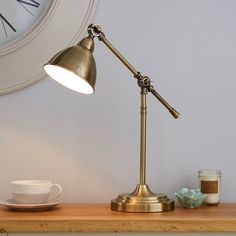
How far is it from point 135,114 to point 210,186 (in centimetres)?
31

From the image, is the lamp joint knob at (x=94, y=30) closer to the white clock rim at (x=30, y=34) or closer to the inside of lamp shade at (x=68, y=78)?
the inside of lamp shade at (x=68, y=78)

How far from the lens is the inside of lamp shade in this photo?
1304mm

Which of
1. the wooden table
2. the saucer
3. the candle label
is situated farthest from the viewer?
the candle label

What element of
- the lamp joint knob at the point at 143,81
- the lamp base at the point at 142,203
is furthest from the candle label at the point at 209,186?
the lamp joint knob at the point at 143,81

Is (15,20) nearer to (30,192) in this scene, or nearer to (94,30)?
(94,30)

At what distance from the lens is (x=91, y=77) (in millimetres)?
1210

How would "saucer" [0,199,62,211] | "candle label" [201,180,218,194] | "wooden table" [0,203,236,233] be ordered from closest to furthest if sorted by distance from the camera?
"wooden table" [0,203,236,233] < "saucer" [0,199,62,211] < "candle label" [201,180,218,194]

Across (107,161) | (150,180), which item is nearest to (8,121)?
(107,161)

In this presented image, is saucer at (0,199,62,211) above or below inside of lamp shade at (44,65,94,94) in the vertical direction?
below

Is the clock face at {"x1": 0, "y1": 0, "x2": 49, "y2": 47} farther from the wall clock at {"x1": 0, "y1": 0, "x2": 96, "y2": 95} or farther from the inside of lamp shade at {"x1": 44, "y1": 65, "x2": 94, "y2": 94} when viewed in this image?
the inside of lamp shade at {"x1": 44, "y1": 65, "x2": 94, "y2": 94}

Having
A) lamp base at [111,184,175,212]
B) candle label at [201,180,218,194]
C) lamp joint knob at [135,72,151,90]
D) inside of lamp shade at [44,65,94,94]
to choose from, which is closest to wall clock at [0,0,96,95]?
inside of lamp shade at [44,65,94,94]

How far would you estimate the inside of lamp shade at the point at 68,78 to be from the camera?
130 centimetres

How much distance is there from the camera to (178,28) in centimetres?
152

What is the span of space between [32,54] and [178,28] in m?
0.45
